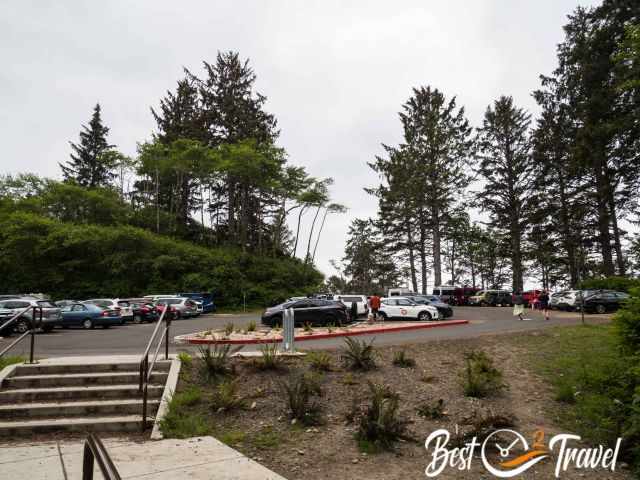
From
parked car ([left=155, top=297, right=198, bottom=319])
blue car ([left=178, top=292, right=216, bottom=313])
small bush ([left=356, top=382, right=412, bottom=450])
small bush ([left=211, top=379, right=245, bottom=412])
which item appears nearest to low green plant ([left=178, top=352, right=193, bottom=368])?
small bush ([left=211, top=379, right=245, bottom=412])

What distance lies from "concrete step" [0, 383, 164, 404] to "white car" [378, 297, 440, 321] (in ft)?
61.1

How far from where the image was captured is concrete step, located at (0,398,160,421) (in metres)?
6.84

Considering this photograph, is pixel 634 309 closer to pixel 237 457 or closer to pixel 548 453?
pixel 548 453

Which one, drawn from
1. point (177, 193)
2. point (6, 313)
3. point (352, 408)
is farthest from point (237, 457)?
point (177, 193)

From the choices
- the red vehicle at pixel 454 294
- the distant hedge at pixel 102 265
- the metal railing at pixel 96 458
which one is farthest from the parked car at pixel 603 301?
the metal railing at pixel 96 458

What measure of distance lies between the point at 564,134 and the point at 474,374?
1434 inches

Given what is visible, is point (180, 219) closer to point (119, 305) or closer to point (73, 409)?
point (119, 305)

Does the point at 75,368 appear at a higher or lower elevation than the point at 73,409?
higher

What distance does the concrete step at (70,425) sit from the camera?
6352 mm

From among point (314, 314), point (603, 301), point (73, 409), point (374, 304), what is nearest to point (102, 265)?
point (314, 314)

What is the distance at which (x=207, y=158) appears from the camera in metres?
41.5

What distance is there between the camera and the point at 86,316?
22734 millimetres

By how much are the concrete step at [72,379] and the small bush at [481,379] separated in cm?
594

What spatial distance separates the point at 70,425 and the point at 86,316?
18.3 meters
